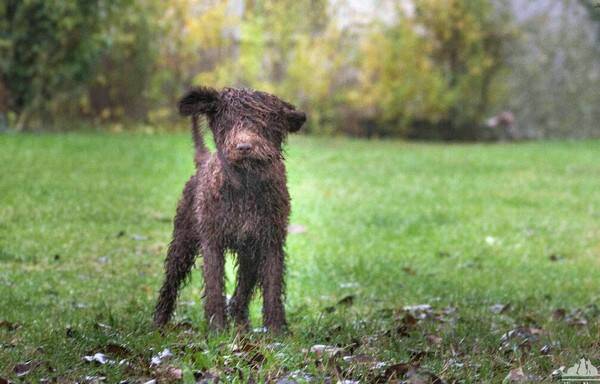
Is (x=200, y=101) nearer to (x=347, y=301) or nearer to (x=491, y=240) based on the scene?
(x=347, y=301)

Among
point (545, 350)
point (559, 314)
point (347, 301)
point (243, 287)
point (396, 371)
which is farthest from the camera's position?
point (347, 301)

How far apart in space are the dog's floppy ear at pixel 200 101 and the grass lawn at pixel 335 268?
1.16 metres

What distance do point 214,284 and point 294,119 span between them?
3.18 ft

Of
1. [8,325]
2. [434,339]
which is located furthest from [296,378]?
[8,325]

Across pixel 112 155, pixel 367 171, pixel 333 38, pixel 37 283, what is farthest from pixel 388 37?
pixel 37 283

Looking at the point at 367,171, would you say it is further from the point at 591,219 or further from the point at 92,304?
the point at 92,304

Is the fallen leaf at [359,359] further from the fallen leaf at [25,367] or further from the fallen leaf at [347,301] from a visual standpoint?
the fallen leaf at [347,301]

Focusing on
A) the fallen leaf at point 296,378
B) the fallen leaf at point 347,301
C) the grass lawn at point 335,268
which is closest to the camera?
the fallen leaf at point 296,378

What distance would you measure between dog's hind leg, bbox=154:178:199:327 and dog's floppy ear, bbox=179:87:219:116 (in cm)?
61

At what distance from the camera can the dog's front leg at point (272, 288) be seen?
5.48 metres

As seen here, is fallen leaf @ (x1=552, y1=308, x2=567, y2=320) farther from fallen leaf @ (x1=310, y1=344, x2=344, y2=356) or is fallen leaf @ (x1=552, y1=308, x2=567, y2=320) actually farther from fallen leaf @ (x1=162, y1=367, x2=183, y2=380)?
fallen leaf @ (x1=162, y1=367, x2=183, y2=380)

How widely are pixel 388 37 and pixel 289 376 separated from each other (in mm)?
19664

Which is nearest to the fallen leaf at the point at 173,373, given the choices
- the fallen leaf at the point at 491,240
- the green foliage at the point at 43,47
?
the fallen leaf at the point at 491,240

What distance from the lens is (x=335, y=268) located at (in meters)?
9.13
